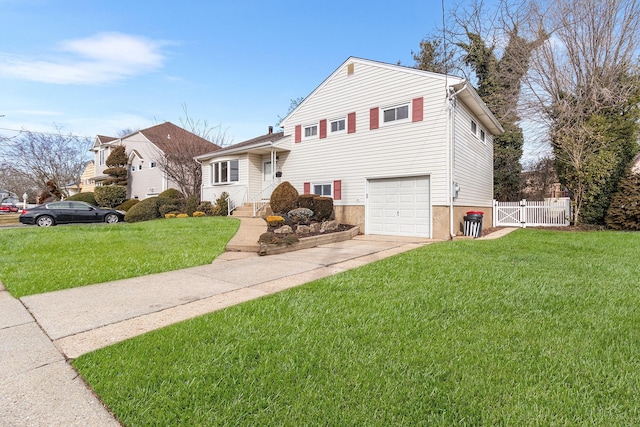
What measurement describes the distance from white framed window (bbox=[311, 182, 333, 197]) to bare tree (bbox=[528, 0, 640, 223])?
9.30 metres

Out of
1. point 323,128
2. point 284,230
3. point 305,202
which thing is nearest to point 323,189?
point 305,202

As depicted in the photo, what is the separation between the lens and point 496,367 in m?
2.33

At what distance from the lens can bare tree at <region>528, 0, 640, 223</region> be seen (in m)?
12.2

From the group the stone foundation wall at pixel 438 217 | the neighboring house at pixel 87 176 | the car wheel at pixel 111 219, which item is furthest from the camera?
the neighboring house at pixel 87 176

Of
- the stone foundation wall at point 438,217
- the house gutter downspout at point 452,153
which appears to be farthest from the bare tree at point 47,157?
the house gutter downspout at point 452,153

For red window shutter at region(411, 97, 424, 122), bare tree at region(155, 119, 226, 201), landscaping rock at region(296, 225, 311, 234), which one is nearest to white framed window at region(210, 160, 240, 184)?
bare tree at region(155, 119, 226, 201)

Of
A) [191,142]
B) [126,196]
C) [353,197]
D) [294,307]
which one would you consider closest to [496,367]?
[294,307]

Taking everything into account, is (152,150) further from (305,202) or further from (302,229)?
(302,229)

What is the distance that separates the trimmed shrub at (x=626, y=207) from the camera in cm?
1125

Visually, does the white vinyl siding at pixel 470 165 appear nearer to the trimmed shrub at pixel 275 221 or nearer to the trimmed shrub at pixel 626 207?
the trimmed shrub at pixel 626 207

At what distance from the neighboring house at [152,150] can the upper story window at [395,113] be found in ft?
51.4

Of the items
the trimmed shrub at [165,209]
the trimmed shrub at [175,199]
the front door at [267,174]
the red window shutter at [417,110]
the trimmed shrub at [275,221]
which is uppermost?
the red window shutter at [417,110]

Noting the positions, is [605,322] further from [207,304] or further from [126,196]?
[126,196]

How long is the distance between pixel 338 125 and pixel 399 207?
4.39m
